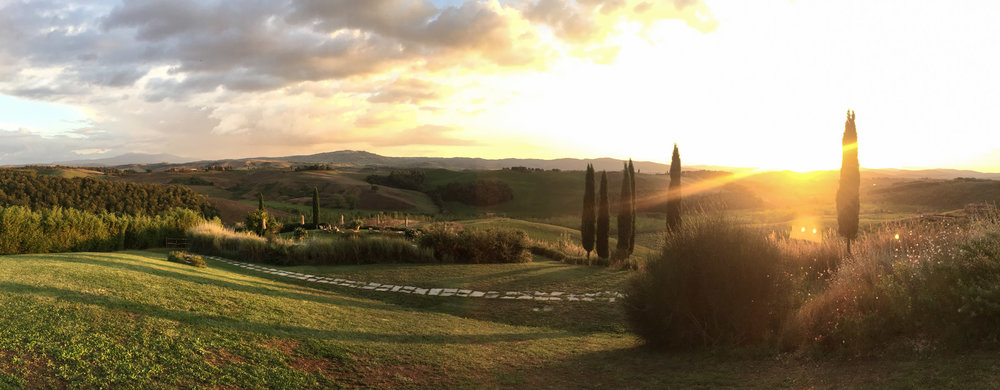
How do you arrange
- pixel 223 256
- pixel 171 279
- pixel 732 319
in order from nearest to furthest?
pixel 732 319 < pixel 171 279 < pixel 223 256

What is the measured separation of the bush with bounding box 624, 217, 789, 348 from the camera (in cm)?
629

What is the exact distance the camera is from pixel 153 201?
81.3ft

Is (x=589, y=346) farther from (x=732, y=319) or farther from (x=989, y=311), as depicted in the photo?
(x=989, y=311)

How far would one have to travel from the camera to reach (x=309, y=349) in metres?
5.70

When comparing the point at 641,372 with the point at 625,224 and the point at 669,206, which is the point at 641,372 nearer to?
the point at 625,224

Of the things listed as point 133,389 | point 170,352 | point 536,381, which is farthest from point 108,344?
point 536,381

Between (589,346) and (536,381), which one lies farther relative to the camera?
(589,346)

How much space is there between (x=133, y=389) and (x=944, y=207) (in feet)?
193

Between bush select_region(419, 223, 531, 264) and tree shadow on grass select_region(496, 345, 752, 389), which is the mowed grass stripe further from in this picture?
bush select_region(419, 223, 531, 264)

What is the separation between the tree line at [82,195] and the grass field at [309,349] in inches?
607

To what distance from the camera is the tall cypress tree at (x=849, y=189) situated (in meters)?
17.2

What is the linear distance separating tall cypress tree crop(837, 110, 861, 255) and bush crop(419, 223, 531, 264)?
36.6ft

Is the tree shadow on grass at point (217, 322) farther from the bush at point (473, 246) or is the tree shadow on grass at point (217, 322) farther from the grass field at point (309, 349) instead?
the bush at point (473, 246)

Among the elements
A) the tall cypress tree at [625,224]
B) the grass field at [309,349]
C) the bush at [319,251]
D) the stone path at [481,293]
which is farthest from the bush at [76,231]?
the tall cypress tree at [625,224]
